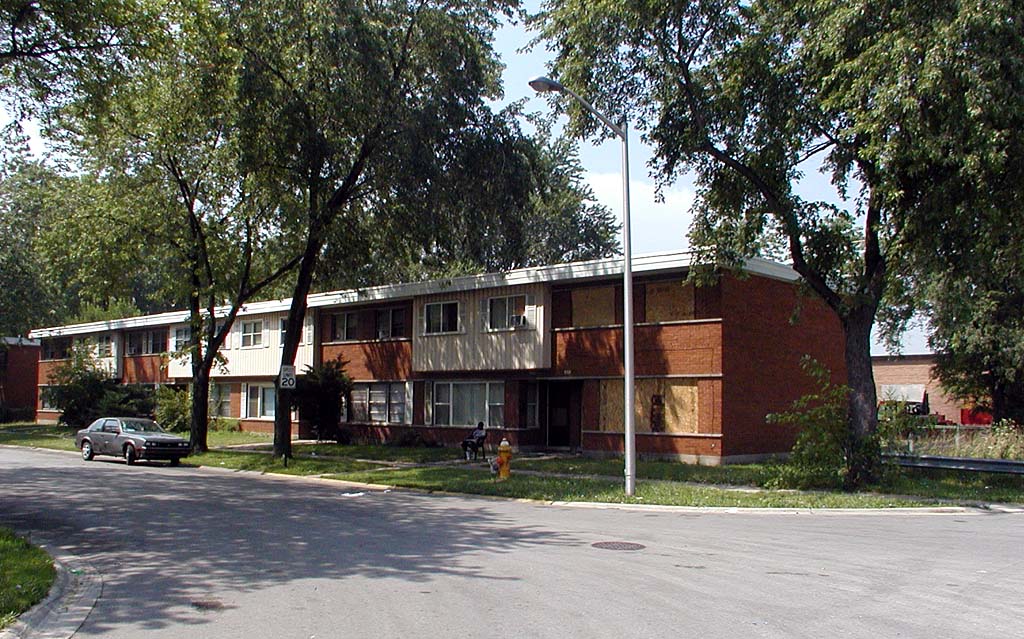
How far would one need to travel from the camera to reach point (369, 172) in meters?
27.5

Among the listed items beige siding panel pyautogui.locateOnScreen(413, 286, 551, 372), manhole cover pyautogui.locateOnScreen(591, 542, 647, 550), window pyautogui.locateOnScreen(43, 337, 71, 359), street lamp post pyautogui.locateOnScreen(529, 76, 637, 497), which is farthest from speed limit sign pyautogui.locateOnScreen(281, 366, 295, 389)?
window pyautogui.locateOnScreen(43, 337, 71, 359)

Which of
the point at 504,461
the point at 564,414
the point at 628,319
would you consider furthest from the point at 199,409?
the point at 628,319

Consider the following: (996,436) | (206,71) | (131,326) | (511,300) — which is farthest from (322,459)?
(131,326)

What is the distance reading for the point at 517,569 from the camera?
10.9 metres

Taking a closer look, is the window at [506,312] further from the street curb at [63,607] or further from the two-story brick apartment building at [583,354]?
the street curb at [63,607]

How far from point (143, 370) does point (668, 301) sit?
1386 inches

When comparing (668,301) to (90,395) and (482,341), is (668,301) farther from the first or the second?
(90,395)

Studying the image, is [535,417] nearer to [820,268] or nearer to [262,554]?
[820,268]

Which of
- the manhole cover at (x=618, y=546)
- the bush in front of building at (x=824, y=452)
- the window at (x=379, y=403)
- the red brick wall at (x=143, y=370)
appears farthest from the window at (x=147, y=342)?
the manhole cover at (x=618, y=546)

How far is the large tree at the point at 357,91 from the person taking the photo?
2392 cm

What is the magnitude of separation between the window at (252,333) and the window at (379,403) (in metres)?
8.08

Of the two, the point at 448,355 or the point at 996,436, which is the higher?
the point at 448,355

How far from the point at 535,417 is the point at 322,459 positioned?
23.7 feet

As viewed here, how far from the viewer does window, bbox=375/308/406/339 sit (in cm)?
3594
